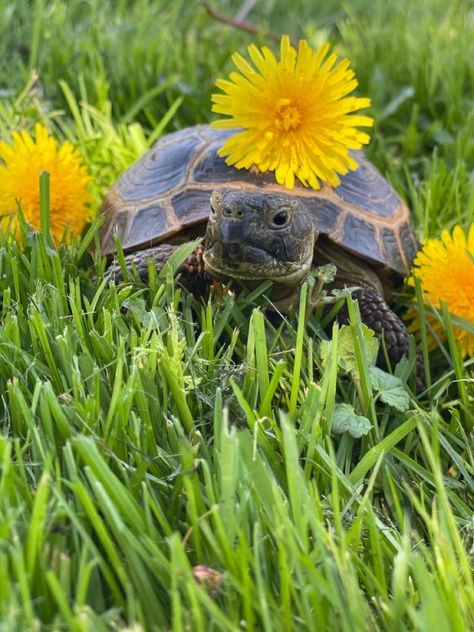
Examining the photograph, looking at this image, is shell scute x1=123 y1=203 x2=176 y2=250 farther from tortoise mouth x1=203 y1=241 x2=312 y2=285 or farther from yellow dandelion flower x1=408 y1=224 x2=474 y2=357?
yellow dandelion flower x1=408 y1=224 x2=474 y2=357

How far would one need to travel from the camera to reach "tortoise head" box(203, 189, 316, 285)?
2.13 meters

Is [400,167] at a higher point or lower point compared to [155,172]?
lower

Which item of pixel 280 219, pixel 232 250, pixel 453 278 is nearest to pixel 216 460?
pixel 232 250

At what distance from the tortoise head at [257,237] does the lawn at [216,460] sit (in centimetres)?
11

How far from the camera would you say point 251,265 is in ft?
7.15

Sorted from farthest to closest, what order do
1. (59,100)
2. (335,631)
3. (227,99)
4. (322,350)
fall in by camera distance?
(59,100)
(227,99)
(322,350)
(335,631)

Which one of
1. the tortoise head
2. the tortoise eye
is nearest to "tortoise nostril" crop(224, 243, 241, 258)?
the tortoise head

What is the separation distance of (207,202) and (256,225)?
0.42 metres

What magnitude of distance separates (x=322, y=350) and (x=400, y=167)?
6.20 ft

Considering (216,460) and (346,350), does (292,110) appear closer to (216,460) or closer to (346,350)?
(346,350)

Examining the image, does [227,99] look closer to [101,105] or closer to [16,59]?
[101,105]

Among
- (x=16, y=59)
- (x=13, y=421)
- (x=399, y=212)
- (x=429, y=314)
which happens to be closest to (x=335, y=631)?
(x=13, y=421)

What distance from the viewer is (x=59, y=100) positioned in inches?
155

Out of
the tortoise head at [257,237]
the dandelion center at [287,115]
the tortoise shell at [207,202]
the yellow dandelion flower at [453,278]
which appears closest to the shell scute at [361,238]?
the tortoise shell at [207,202]
